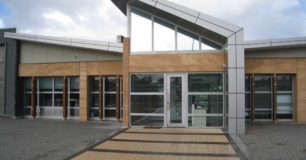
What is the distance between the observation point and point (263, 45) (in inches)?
599

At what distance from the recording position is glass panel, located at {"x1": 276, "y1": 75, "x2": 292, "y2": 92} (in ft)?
55.2

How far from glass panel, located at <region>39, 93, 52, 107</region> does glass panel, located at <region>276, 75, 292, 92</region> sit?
12.7 m

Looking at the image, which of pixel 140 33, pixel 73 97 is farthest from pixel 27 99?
pixel 140 33

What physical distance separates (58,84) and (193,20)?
9.52 meters

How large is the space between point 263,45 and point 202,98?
3.94 m

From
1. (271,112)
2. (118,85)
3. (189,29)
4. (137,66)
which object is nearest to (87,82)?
(118,85)

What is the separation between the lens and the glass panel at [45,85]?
19.3 meters

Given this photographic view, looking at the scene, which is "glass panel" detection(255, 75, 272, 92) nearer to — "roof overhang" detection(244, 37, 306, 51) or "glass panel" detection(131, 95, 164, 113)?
"roof overhang" detection(244, 37, 306, 51)

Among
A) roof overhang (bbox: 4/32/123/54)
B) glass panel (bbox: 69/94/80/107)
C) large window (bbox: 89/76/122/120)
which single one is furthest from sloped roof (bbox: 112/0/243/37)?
glass panel (bbox: 69/94/80/107)

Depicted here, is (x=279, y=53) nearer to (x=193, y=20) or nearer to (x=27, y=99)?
(x=193, y=20)

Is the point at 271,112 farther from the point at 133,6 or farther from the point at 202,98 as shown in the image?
the point at 133,6

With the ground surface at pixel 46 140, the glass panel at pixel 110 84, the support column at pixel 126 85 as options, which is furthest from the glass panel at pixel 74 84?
the support column at pixel 126 85

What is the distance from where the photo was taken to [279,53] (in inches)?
646

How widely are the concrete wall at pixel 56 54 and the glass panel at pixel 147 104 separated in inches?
146
